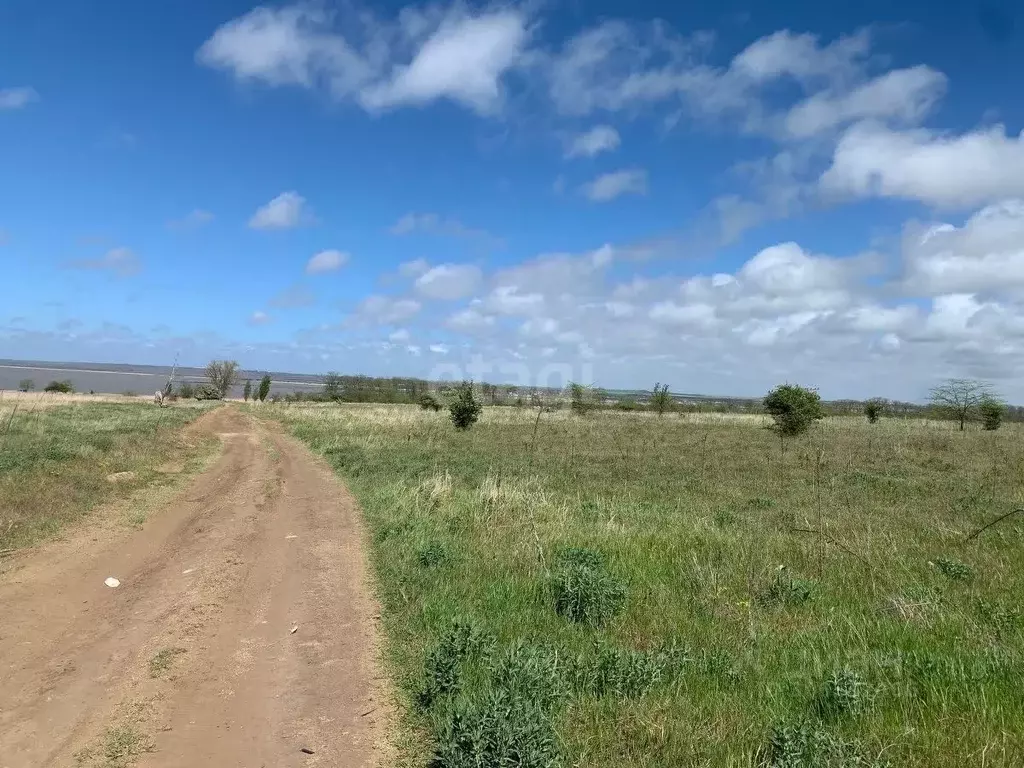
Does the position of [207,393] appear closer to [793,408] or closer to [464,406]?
[464,406]

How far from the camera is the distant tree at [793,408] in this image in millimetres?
33062

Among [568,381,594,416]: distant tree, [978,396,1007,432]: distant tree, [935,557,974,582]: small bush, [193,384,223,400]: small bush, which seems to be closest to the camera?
[935,557,974,582]: small bush

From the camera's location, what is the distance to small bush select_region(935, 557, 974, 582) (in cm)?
785

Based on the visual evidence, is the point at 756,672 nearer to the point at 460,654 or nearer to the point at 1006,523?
the point at 460,654

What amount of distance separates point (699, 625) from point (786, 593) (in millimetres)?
1477

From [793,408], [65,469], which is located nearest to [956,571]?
[65,469]

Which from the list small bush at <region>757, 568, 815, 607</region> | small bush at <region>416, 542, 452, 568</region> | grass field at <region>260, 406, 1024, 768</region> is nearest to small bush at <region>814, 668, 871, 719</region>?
grass field at <region>260, 406, 1024, 768</region>

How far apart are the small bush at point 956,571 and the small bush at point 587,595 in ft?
14.5

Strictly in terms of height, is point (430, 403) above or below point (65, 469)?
above

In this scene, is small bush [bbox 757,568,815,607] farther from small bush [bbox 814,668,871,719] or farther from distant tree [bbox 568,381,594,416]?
distant tree [bbox 568,381,594,416]

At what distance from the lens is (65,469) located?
13656 millimetres

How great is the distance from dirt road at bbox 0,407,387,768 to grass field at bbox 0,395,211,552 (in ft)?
2.86

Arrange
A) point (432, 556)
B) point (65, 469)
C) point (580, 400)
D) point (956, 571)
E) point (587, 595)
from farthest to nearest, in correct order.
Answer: point (580, 400), point (65, 469), point (432, 556), point (956, 571), point (587, 595)

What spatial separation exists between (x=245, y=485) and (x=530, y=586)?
10.6 m
